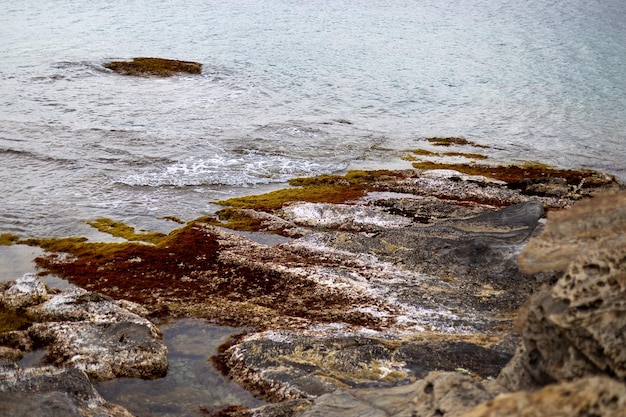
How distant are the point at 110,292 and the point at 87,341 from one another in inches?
173

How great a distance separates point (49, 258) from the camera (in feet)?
80.6

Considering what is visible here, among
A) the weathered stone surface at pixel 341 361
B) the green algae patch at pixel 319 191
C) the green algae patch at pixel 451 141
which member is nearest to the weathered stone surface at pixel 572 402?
the weathered stone surface at pixel 341 361

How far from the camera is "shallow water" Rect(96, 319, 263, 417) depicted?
49.9ft

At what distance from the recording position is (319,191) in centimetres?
3356

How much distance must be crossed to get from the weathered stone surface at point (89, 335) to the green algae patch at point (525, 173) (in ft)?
81.5

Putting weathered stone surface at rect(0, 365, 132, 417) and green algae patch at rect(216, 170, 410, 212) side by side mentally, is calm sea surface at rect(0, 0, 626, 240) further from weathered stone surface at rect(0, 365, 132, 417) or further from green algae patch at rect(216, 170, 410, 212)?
weathered stone surface at rect(0, 365, 132, 417)

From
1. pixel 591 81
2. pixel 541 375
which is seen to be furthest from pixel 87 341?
pixel 591 81

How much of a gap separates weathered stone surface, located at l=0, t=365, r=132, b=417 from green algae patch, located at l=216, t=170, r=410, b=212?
53.1 feet

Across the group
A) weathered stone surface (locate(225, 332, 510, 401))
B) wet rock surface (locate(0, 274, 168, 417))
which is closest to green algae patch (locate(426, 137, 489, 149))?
weathered stone surface (locate(225, 332, 510, 401))

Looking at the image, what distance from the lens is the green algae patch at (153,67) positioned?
201ft

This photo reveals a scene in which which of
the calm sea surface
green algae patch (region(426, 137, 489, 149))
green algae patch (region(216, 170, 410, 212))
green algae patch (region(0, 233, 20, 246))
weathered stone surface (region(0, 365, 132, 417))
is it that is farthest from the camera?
green algae patch (region(426, 137, 489, 149))

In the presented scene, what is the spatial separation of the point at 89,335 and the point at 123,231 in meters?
10.5

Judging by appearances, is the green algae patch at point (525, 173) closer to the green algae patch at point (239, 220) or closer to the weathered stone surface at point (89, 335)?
the green algae patch at point (239, 220)

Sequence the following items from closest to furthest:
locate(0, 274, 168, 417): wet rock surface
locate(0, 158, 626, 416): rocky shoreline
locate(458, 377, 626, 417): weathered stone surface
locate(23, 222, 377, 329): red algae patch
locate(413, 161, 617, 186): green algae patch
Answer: locate(458, 377, 626, 417): weathered stone surface → locate(0, 158, 626, 416): rocky shoreline → locate(0, 274, 168, 417): wet rock surface → locate(23, 222, 377, 329): red algae patch → locate(413, 161, 617, 186): green algae patch
